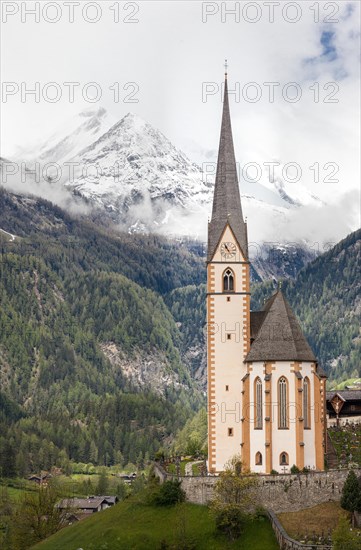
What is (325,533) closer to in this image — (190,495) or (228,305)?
(190,495)

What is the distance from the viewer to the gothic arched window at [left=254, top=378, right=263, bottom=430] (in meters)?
118

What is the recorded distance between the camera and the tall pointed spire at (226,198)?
12731cm

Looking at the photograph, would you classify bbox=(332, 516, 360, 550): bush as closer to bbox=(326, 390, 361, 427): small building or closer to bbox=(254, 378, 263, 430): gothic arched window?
bbox=(254, 378, 263, 430): gothic arched window

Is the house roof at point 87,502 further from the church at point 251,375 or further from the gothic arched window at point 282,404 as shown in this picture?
the gothic arched window at point 282,404

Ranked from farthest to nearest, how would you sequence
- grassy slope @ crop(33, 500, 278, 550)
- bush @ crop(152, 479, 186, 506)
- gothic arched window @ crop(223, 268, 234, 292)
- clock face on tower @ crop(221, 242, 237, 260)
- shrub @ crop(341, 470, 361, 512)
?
1. clock face on tower @ crop(221, 242, 237, 260)
2. gothic arched window @ crop(223, 268, 234, 292)
3. bush @ crop(152, 479, 186, 506)
4. shrub @ crop(341, 470, 361, 512)
5. grassy slope @ crop(33, 500, 278, 550)

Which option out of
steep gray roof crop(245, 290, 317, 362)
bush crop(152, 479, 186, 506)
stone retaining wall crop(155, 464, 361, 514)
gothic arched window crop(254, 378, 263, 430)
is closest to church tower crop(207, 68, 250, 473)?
steep gray roof crop(245, 290, 317, 362)

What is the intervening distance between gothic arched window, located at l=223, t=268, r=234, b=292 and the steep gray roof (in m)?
6.29

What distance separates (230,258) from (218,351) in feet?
37.6

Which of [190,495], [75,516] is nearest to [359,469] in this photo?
[190,495]

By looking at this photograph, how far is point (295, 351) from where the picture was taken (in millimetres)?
118750

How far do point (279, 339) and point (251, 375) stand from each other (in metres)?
5.28

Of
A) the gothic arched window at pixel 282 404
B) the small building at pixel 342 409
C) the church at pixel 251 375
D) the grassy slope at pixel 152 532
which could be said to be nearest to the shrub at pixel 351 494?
the grassy slope at pixel 152 532

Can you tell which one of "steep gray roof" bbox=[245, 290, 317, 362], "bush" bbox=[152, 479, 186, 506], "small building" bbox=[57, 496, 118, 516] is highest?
"steep gray roof" bbox=[245, 290, 317, 362]

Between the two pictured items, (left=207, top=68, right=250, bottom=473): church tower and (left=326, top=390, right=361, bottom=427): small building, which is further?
(left=326, top=390, right=361, bottom=427): small building
